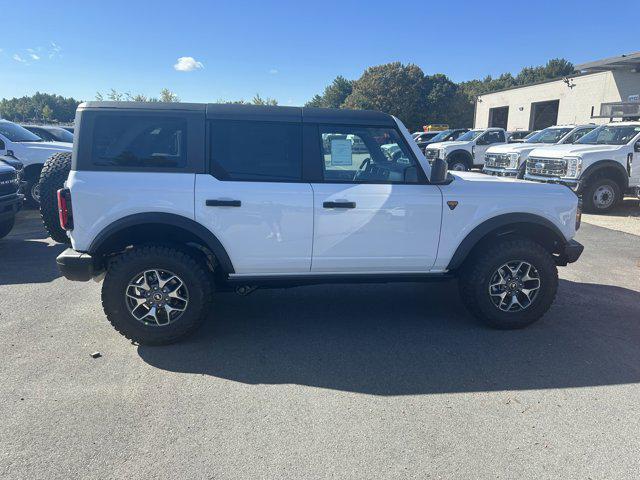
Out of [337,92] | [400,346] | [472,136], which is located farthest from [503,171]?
[337,92]

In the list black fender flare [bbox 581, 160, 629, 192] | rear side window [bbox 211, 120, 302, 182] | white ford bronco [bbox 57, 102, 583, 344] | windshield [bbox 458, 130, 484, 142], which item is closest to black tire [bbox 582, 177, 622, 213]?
black fender flare [bbox 581, 160, 629, 192]

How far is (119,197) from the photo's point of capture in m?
3.48

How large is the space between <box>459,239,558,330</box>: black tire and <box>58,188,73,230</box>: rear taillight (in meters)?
3.37

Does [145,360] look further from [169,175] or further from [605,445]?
[605,445]

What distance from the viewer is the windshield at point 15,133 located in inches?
388

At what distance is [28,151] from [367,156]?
8994mm

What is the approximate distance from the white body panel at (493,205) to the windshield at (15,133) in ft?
32.9

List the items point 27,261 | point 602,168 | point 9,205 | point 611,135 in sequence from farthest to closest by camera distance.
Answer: point 611,135 → point 602,168 → point 9,205 → point 27,261

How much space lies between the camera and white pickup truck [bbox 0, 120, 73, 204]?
9617 mm

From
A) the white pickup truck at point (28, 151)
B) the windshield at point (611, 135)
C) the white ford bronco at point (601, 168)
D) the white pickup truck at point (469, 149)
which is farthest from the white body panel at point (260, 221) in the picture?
the white pickup truck at point (469, 149)

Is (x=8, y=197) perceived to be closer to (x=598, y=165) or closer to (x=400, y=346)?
(x=400, y=346)

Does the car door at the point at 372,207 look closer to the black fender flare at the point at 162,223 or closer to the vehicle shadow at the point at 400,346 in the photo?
the vehicle shadow at the point at 400,346

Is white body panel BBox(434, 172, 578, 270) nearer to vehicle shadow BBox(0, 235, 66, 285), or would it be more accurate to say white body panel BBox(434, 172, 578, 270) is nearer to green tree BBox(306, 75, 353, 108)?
vehicle shadow BBox(0, 235, 66, 285)

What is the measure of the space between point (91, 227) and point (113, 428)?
5.18 ft
